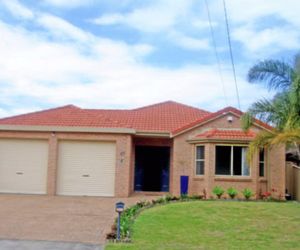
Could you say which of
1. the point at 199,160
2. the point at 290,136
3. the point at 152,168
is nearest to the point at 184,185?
the point at 199,160

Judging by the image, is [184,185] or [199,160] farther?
[199,160]

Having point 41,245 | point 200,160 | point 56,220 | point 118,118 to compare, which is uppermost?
point 118,118

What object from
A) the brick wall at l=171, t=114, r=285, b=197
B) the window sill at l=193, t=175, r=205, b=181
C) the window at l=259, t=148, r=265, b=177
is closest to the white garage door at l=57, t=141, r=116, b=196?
the brick wall at l=171, t=114, r=285, b=197

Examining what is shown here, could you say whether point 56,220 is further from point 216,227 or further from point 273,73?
point 273,73

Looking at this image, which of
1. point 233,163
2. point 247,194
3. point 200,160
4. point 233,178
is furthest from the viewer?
A: point 200,160

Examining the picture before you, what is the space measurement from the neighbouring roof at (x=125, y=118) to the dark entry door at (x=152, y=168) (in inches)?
68.6

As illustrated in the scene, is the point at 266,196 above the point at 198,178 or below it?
below

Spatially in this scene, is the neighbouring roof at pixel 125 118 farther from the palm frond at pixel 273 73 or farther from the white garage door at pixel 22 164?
the palm frond at pixel 273 73

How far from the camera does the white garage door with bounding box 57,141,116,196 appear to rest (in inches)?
962

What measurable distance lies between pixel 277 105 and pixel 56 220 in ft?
30.1

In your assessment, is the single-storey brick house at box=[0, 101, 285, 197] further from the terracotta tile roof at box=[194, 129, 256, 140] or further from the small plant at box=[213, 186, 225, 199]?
the small plant at box=[213, 186, 225, 199]

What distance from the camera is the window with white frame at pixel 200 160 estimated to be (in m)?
23.2

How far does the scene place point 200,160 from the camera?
76.5 feet

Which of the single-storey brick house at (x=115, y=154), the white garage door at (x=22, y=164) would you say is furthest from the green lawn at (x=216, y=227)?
the white garage door at (x=22, y=164)
